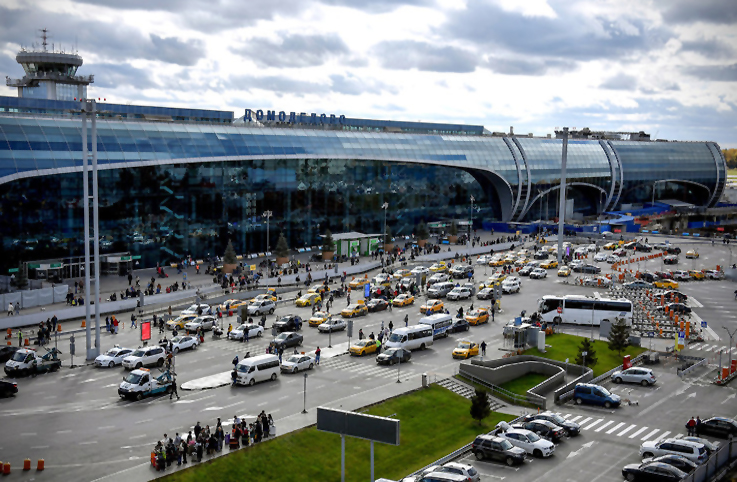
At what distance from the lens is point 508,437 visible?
125ft

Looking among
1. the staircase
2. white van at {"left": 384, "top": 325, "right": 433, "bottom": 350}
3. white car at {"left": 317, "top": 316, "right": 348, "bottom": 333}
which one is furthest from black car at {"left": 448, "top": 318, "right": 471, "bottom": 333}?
the staircase

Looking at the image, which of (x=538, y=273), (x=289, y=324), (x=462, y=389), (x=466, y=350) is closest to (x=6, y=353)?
(x=289, y=324)

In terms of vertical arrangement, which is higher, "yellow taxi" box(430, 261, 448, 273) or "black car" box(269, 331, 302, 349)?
"yellow taxi" box(430, 261, 448, 273)

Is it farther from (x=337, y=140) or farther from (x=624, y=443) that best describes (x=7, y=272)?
(x=624, y=443)

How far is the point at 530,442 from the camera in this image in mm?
37531

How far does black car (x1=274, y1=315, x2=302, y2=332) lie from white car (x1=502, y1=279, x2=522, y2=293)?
25.8 metres

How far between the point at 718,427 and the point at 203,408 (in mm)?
28026

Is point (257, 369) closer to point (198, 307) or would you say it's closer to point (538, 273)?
point (198, 307)

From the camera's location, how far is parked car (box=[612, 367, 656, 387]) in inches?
1959

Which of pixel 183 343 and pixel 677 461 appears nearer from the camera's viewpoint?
pixel 677 461

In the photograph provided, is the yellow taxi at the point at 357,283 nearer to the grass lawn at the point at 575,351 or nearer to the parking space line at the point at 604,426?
the grass lawn at the point at 575,351

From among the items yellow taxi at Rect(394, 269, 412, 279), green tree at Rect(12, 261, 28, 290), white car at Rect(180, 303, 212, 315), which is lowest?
white car at Rect(180, 303, 212, 315)

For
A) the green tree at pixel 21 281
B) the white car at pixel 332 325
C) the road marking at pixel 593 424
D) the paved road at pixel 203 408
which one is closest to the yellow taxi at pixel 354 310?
the white car at pixel 332 325

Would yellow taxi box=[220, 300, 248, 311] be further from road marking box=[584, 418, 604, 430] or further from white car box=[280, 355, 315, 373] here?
road marking box=[584, 418, 604, 430]
